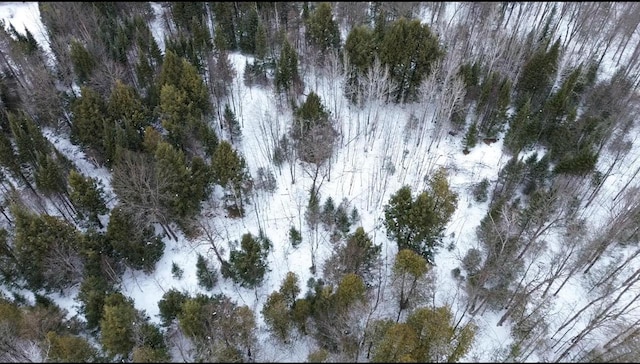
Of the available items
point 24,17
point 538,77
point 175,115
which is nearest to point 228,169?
point 175,115

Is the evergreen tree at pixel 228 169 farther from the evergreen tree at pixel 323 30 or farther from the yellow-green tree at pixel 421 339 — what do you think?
the evergreen tree at pixel 323 30

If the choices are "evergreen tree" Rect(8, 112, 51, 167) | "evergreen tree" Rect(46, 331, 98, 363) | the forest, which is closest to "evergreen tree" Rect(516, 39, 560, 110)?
the forest

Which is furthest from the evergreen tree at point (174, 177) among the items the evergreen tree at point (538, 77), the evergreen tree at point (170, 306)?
the evergreen tree at point (538, 77)

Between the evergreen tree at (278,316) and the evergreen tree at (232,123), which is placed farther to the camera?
the evergreen tree at (232,123)

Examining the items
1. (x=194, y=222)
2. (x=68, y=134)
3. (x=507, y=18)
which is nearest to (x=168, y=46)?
(x=68, y=134)

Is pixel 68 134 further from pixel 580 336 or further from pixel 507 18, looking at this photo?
pixel 507 18

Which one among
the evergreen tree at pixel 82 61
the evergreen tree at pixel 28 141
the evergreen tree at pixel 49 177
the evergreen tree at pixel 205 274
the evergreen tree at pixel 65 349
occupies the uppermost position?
the evergreen tree at pixel 82 61
